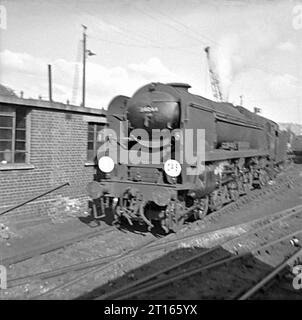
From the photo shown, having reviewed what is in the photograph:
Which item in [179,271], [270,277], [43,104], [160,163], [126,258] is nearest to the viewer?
[270,277]

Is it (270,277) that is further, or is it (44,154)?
(44,154)

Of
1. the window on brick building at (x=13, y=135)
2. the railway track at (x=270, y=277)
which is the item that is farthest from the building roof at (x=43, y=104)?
the railway track at (x=270, y=277)

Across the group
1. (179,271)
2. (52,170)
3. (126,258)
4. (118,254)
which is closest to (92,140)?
(52,170)

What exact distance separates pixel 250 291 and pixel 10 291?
3.16 meters

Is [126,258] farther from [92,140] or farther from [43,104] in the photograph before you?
[92,140]

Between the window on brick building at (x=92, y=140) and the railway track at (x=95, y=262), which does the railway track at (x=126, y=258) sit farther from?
the window on brick building at (x=92, y=140)

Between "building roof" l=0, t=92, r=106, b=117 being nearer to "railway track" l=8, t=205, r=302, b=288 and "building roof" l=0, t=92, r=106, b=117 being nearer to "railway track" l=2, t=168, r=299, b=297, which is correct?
"railway track" l=2, t=168, r=299, b=297

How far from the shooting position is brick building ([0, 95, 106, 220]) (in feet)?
24.3

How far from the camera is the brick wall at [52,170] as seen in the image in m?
7.51

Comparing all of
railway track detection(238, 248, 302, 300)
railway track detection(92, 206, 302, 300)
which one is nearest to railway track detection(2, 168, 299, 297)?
railway track detection(92, 206, 302, 300)

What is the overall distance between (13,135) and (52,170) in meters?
1.31

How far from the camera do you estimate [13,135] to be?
7531 mm

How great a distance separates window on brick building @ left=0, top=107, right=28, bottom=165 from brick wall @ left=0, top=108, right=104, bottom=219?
0.63 ft
